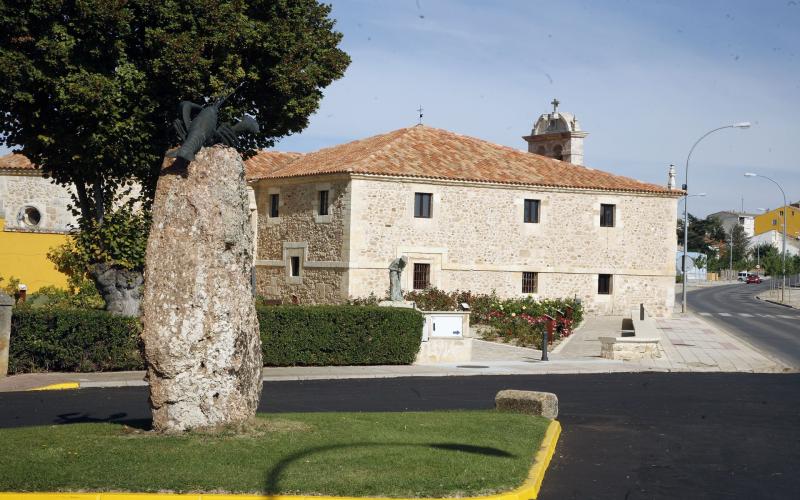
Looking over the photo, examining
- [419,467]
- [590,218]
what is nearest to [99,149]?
[419,467]

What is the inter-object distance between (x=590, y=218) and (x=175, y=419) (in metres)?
34.8

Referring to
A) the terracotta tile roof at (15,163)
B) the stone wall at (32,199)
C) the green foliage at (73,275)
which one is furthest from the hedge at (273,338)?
the terracotta tile roof at (15,163)

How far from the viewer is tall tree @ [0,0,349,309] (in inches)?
821

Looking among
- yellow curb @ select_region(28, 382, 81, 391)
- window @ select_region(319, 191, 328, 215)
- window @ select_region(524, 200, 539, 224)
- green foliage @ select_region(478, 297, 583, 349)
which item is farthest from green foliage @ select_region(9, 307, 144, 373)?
window @ select_region(524, 200, 539, 224)

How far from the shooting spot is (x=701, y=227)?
413 feet

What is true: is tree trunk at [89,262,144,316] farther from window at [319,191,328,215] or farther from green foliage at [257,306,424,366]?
window at [319,191,328,215]

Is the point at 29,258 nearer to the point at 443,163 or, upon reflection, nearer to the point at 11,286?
the point at 11,286

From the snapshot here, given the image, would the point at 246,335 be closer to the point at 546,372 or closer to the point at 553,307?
the point at 546,372

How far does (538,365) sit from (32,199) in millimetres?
24348

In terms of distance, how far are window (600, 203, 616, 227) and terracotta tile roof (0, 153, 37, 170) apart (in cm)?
2442

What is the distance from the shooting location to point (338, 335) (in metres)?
23.1

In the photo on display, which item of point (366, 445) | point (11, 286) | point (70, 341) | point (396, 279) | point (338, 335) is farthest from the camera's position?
point (11, 286)

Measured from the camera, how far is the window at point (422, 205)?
39375 millimetres

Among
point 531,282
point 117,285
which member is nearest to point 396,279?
point 117,285
